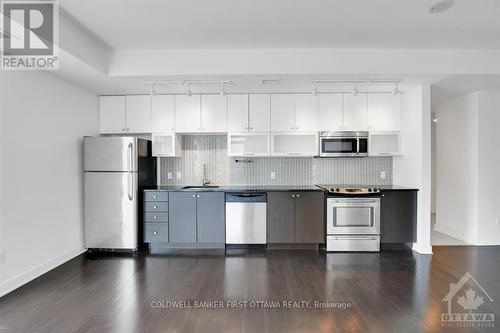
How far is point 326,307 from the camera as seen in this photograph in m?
2.52

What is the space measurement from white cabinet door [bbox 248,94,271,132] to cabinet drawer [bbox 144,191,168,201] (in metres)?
1.63

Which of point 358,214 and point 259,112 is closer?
point 358,214

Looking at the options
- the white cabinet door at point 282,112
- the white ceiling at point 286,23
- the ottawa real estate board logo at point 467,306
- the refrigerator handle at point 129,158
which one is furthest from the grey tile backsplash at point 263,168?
the ottawa real estate board logo at point 467,306

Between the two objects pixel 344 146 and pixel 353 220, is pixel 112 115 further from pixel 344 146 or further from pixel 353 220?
pixel 353 220

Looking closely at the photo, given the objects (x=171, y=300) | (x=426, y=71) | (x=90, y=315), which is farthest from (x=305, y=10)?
(x=90, y=315)

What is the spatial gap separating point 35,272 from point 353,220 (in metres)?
4.06

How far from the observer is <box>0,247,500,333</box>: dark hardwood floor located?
2289mm

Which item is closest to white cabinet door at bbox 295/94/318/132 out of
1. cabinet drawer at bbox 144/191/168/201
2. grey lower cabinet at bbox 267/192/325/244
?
grey lower cabinet at bbox 267/192/325/244

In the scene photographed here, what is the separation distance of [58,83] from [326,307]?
4.07 meters

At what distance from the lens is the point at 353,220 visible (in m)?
4.07

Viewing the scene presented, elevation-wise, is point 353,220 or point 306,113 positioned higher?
point 306,113

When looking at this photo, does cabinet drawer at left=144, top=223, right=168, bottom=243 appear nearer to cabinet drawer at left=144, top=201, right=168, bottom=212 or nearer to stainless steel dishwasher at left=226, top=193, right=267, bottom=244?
cabinet drawer at left=144, top=201, right=168, bottom=212

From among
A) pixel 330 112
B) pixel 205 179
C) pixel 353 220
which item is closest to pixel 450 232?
pixel 353 220

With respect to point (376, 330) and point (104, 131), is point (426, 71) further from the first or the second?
point (104, 131)
